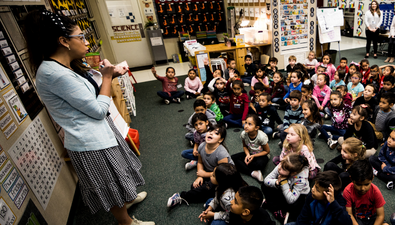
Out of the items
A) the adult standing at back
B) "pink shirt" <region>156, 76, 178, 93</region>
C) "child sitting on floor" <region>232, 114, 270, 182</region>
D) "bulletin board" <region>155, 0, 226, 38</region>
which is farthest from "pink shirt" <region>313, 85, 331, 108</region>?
"bulletin board" <region>155, 0, 226, 38</region>

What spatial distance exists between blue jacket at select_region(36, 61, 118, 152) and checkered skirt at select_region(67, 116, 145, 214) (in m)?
0.08

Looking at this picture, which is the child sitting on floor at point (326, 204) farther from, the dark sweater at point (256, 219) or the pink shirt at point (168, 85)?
the pink shirt at point (168, 85)

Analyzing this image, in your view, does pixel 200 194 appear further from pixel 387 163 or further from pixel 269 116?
pixel 387 163

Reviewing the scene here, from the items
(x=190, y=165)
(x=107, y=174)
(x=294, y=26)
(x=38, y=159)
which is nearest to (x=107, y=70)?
(x=107, y=174)

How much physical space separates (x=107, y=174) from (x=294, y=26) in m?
5.52

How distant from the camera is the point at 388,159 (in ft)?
6.05

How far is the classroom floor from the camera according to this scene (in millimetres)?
1837

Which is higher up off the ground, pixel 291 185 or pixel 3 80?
pixel 3 80

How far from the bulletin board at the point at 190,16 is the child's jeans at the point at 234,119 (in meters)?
5.76

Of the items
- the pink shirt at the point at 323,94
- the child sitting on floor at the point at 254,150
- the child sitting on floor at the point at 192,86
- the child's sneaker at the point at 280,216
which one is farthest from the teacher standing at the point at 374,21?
the child's sneaker at the point at 280,216

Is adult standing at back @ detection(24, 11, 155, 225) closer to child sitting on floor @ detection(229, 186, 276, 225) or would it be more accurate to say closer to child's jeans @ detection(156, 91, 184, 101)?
child sitting on floor @ detection(229, 186, 276, 225)

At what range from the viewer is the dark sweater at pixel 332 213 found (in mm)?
1172

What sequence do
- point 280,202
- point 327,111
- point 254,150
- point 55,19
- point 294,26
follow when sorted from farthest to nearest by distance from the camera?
point 294,26
point 327,111
point 254,150
point 280,202
point 55,19

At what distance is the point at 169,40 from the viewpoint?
26.1ft
